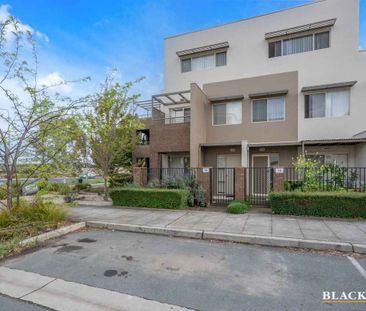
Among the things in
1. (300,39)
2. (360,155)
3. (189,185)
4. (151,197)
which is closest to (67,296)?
(151,197)

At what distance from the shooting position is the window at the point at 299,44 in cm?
1277

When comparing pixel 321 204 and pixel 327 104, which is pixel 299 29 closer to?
pixel 327 104

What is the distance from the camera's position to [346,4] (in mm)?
12344

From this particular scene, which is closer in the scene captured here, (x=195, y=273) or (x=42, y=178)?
(x=195, y=273)

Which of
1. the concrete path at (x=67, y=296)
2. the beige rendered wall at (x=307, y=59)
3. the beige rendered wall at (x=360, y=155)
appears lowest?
the concrete path at (x=67, y=296)

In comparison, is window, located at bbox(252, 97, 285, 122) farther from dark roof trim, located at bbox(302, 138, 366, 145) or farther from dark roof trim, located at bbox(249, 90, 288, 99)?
dark roof trim, located at bbox(302, 138, 366, 145)

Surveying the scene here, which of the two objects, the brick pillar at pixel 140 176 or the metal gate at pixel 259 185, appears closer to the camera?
the metal gate at pixel 259 185

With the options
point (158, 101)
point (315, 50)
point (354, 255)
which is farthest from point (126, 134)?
point (315, 50)

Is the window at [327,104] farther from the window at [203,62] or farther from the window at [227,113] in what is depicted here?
the window at [203,62]

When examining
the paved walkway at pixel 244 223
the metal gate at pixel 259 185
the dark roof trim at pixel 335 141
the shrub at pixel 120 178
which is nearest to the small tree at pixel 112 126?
the shrub at pixel 120 178

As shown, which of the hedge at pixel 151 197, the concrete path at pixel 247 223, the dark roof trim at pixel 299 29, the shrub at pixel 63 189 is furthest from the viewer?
the shrub at pixel 63 189

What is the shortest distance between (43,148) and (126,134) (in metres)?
5.72

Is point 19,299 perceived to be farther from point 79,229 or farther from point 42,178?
point 42,178

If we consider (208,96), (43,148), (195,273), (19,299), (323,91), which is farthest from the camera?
(208,96)
